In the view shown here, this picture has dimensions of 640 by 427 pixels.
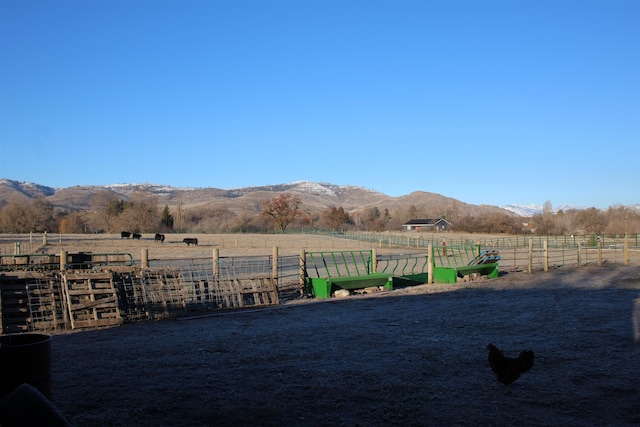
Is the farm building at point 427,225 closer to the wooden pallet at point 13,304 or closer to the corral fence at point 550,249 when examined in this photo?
the corral fence at point 550,249

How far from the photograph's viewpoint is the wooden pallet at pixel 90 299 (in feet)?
38.8

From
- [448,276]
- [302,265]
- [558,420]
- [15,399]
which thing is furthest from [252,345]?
[448,276]

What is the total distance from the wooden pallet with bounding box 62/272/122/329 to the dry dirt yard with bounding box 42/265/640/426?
23.2 inches

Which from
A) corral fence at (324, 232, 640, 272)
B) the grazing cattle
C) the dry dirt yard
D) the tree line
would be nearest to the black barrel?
the dry dirt yard

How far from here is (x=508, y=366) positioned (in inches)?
244

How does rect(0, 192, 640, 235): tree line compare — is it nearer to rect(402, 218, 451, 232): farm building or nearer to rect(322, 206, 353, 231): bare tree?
rect(322, 206, 353, 231): bare tree

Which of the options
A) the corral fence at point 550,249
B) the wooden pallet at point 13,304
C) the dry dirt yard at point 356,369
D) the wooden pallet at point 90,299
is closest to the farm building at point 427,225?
the corral fence at point 550,249

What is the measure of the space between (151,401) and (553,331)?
7552 millimetres

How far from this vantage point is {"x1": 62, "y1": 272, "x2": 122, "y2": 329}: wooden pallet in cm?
1181

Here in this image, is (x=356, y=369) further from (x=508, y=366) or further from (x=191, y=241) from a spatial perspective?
(x=191, y=241)

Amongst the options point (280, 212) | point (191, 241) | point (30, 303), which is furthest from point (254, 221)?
point (30, 303)

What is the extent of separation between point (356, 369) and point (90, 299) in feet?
24.6

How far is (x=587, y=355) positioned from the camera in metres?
8.07

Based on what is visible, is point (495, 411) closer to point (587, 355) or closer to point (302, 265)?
point (587, 355)
